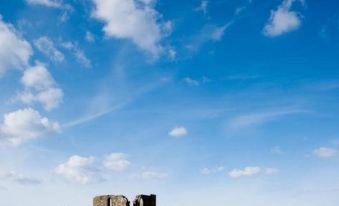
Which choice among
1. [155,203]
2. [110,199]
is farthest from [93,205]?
[155,203]

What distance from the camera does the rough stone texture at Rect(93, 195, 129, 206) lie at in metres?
26.2

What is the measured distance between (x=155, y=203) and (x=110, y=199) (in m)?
2.41

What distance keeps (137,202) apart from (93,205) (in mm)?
2192

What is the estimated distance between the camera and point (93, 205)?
88.1ft

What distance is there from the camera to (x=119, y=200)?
26297 mm

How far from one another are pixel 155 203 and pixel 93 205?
3.13 meters

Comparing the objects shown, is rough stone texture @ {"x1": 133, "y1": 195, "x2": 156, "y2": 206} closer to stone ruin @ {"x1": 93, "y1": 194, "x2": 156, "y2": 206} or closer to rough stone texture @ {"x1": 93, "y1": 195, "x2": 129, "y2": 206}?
stone ruin @ {"x1": 93, "y1": 194, "x2": 156, "y2": 206}

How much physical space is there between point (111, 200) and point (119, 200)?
0.45 metres

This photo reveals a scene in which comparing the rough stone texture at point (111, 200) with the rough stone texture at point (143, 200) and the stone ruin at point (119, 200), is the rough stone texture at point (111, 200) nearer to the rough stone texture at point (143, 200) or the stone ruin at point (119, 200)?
the stone ruin at point (119, 200)

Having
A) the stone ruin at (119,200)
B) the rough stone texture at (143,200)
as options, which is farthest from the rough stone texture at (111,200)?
the rough stone texture at (143,200)

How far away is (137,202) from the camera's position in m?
26.8

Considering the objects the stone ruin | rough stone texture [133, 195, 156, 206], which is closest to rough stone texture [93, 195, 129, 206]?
the stone ruin

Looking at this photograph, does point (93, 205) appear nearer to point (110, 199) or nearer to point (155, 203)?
point (110, 199)

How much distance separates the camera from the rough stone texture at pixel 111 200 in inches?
1033
